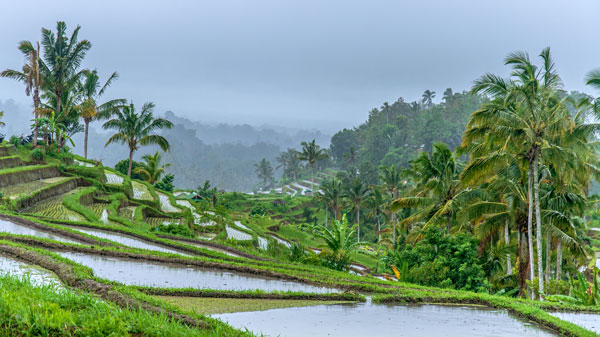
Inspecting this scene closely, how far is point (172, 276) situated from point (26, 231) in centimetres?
639

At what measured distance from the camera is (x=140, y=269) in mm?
11391

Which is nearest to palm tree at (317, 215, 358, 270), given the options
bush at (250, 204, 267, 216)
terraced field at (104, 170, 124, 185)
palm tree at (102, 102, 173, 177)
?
terraced field at (104, 170, 124, 185)

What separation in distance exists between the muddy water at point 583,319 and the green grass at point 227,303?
4274 mm

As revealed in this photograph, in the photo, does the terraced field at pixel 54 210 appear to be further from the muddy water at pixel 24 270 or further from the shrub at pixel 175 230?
the muddy water at pixel 24 270

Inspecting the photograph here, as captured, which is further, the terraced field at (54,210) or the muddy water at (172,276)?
the terraced field at (54,210)

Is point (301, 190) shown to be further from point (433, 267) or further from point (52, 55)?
point (433, 267)

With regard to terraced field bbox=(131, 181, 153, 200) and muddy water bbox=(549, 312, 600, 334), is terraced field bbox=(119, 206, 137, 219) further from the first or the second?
muddy water bbox=(549, 312, 600, 334)

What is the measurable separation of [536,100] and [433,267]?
6.31 metres

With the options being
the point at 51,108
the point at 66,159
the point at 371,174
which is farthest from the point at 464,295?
the point at 371,174

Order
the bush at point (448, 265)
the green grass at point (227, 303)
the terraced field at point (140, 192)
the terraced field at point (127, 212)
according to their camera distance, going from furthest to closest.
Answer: the terraced field at point (140, 192)
the terraced field at point (127, 212)
the bush at point (448, 265)
the green grass at point (227, 303)

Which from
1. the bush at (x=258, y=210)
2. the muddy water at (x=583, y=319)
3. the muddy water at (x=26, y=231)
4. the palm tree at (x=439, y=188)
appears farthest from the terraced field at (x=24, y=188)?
the bush at (x=258, y=210)

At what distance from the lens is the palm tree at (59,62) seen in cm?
3112

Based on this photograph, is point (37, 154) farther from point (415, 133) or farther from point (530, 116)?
point (415, 133)

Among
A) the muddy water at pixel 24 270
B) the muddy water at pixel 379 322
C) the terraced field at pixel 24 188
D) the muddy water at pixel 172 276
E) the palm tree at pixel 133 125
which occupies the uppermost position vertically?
the palm tree at pixel 133 125
